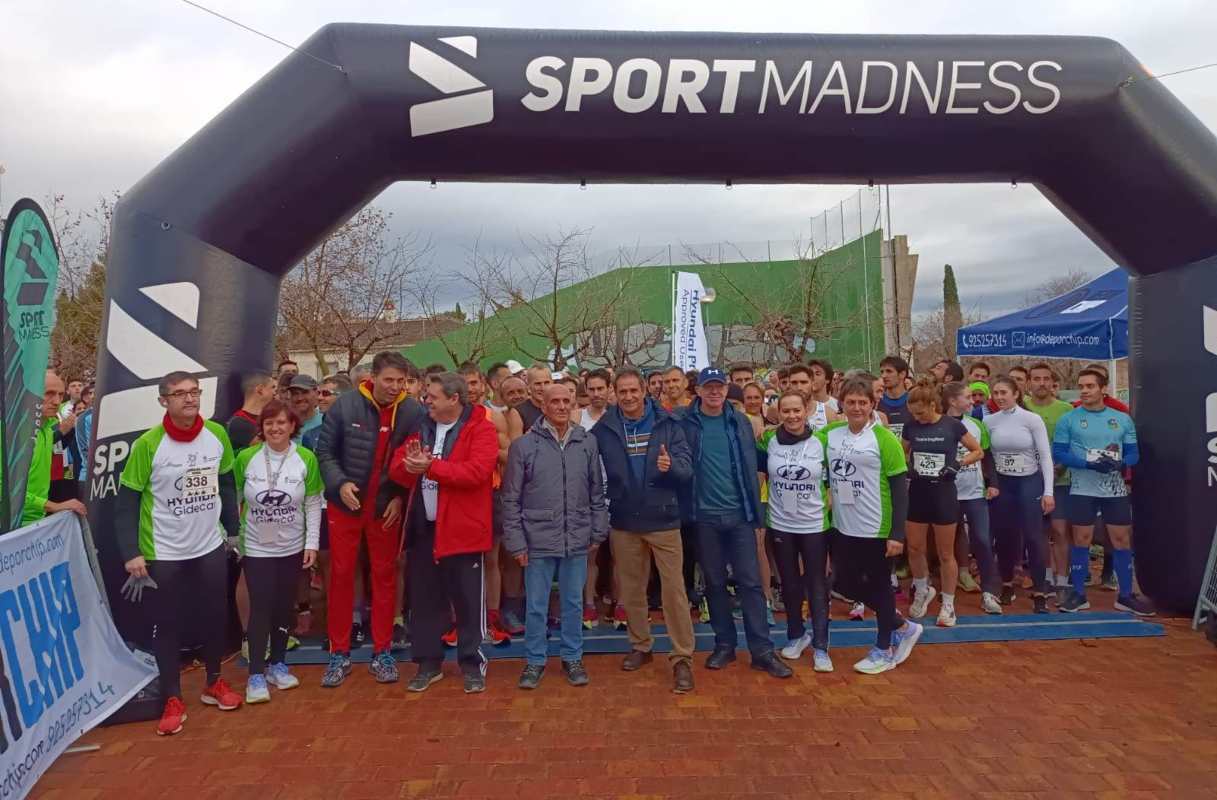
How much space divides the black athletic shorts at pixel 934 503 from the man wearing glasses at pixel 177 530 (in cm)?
482

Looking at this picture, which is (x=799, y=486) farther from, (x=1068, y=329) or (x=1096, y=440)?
(x=1068, y=329)

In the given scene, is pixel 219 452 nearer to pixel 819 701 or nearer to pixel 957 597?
pixel 819 701

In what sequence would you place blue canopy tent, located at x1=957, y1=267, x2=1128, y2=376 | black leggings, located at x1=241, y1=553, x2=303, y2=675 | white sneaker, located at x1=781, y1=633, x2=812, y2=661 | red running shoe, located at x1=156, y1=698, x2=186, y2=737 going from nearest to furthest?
1. red running shoe, located at x1=156, y1=698, x2=186, y2=737
2. black leggings, located at x1=241, y1=553, x2=303, y2=675
3. white sneaker, located at x1=781, y1=633, x2=812, y2=661
4. blue canopy tent, located at x1=957, y1=267, x2=1128, y2=376

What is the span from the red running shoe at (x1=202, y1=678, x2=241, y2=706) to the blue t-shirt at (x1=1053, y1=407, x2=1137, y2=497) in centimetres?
623

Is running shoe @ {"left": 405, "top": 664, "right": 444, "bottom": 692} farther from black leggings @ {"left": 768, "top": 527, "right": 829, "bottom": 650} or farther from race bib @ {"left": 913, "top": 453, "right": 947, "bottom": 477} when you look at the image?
race bib @ {"left": 913, "top": 453, "right": 947, "bottom": 477}

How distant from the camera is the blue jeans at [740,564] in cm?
481

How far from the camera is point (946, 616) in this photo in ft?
18.3

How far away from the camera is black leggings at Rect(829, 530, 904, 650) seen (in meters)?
4.81

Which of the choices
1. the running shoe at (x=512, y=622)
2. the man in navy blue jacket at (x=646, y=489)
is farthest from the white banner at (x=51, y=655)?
the man in navy blue jacket at (x=646, y=489)

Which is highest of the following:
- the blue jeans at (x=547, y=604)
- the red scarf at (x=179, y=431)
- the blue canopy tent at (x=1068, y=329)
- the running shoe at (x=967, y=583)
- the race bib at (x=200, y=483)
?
the blue canopy tent at (x=1068, y=329)

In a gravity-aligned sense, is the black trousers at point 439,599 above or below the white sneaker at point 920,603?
above

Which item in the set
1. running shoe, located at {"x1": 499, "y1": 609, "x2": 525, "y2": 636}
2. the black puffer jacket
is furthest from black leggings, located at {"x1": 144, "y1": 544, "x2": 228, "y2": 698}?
running shoe, located at {"x1": 499, "y1": 609, "x2": 525, "y2": 636}

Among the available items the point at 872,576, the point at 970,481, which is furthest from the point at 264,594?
the point at 970,481

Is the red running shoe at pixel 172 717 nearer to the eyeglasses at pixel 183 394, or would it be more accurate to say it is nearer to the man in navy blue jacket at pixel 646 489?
the eyeglasses at pixel 183 394
